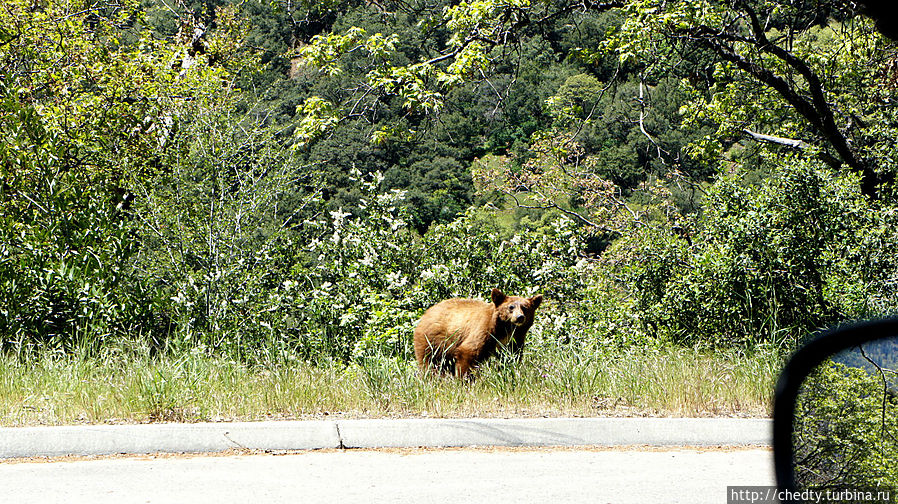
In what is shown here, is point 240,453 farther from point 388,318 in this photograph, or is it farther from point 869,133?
point 869,133

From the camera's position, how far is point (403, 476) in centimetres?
525

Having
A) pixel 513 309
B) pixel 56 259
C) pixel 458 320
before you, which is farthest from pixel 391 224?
pixel 56 259

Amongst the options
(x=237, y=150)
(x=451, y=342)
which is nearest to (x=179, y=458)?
(x=451, y=342)

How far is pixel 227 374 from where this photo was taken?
718 centimetres

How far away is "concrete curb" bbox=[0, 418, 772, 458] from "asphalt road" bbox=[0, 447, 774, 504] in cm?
10

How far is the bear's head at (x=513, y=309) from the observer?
7688 mm

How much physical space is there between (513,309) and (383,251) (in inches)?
145

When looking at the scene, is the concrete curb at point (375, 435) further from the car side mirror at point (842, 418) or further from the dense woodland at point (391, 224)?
the car side mirror at point (842, 418)

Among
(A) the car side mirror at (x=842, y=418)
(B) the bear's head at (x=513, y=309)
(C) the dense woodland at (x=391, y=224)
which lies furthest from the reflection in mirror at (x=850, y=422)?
(C) the dense woodland at (x=391, y=224)

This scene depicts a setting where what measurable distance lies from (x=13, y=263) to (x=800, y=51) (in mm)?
13802

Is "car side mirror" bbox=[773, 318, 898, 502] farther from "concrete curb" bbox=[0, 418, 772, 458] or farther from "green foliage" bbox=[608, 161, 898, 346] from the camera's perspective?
"green foliage" bbox=[608, 161, 898, 346]

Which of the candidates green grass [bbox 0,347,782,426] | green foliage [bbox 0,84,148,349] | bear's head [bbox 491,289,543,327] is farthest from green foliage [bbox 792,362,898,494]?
Answer: green foliage [bbox 0,84,148,349]

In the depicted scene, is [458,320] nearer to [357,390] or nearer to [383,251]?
[357,390]

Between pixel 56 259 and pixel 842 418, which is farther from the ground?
pixel 56 259
